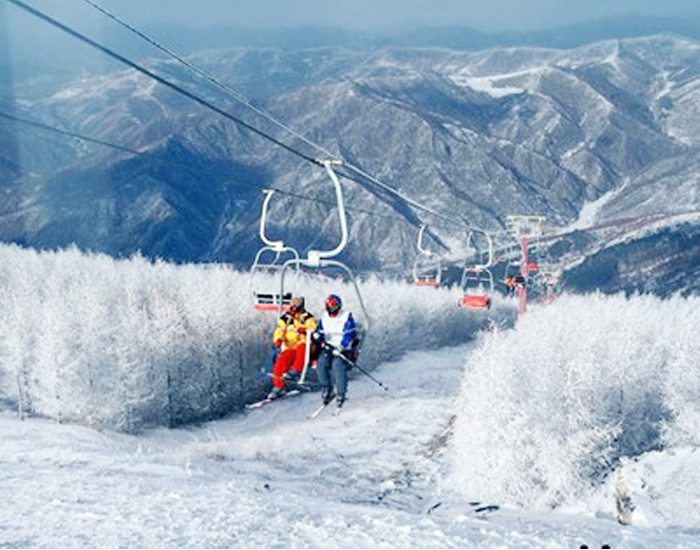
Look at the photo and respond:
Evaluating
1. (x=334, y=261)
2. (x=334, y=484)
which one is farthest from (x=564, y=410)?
(x=334, y=261)

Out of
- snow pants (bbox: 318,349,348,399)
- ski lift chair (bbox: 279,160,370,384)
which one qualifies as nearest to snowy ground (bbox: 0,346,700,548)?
snow pants (bbox: 318,349,348,399)

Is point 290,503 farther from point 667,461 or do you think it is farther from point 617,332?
point 617,332

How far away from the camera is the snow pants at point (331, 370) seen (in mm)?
22266

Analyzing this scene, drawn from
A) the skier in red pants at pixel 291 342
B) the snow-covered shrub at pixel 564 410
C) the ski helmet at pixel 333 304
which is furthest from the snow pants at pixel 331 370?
the snow-covered shrub at pixel 564 410

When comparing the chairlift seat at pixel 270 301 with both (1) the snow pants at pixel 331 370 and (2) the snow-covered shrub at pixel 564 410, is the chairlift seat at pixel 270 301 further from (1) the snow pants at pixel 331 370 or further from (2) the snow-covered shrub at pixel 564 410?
(2) the snow-covered shrub at pixel 564 410

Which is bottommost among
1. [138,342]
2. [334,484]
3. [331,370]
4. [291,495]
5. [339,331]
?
[334,484]

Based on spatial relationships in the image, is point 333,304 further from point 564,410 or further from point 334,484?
point 564,410

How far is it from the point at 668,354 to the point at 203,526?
2000 inches

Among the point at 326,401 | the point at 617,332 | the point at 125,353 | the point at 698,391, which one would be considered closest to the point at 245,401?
the point at 125,353

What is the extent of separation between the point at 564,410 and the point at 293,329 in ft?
84.8

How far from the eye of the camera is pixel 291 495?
954 inches

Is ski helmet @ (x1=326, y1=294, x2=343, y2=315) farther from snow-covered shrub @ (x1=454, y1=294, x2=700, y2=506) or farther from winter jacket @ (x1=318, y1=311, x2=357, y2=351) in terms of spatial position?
snow-covered shrub @ (x1=454, y1=294, x2=700, y2=506)

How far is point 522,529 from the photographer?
804 inches

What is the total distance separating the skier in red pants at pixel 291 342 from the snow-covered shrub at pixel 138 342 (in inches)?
1127
